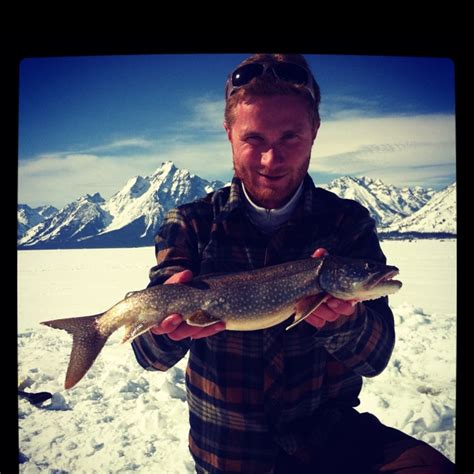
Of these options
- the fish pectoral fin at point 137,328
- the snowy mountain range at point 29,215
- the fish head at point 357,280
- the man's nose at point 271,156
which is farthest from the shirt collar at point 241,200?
the snowy mountain range at point 29,215

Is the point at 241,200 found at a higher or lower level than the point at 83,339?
higher

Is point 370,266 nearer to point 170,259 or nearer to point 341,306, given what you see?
point 341,306

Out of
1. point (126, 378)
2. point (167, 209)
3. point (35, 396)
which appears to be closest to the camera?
point (167, 209)

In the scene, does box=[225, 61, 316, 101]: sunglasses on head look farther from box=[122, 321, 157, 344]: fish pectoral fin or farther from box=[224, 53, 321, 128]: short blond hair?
box=[122, 321, 157, 344]: fish pectoral fin

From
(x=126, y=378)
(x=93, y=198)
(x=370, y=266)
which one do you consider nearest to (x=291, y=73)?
(x=370, y=266)

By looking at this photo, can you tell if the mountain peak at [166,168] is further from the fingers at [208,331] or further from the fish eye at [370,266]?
the fish eye at [370,266]

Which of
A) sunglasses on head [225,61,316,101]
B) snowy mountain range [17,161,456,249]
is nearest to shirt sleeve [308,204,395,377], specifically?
snowy mountain range [17,161,456,249]
